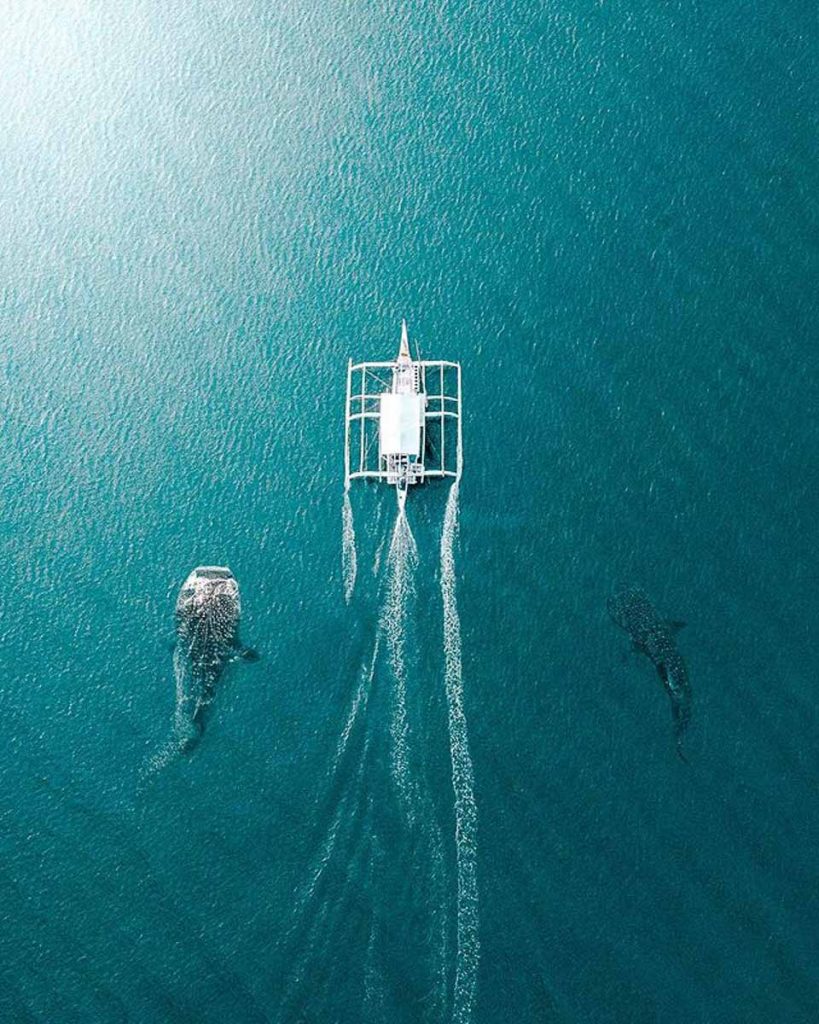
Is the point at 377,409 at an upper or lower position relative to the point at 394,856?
upper

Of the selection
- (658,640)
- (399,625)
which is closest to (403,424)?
(399,625)

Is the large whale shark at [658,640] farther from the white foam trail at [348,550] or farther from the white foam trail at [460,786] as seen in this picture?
the white foam trail at [348,550]

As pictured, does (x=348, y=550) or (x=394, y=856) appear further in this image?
(x=348, y=550)

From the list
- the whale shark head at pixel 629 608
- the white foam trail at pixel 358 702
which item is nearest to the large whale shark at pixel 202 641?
the white foam trail at pixel 358 702

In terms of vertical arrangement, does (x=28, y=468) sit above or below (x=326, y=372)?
below

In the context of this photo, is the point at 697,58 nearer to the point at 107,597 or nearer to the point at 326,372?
the point at 326,372

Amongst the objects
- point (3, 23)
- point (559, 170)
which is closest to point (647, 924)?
point (559, 170)

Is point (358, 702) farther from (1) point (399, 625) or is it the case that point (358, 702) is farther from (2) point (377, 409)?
(2) point (377, 409)
